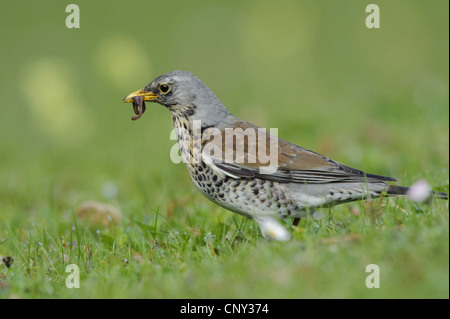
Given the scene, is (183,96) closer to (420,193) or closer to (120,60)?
(420,193)

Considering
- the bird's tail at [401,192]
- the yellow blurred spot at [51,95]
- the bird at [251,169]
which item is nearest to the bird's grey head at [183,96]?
the bird at [251,169]

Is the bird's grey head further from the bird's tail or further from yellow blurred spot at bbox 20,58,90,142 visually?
yellow blurred spot at bbox 20,58,90,142

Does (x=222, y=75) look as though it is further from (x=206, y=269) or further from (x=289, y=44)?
(x=206, y=269)

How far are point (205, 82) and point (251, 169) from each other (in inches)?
425

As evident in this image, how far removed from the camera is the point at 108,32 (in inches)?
778

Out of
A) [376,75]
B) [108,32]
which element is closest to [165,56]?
[108,32]

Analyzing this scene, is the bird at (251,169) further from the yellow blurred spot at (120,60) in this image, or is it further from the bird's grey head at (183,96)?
the yellow blurred spot at (120,60)

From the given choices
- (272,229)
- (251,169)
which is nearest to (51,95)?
(251,169)

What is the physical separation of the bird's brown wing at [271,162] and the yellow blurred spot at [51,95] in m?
6.67

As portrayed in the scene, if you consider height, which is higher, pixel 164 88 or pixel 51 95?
pixel 51 95

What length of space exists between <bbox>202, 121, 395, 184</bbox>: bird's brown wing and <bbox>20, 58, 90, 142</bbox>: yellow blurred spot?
6.67 metres

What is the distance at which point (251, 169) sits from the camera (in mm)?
5102

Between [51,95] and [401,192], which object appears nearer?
[401,192]
